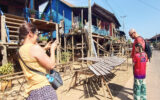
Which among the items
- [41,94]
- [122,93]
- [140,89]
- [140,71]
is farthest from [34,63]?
[122,93]

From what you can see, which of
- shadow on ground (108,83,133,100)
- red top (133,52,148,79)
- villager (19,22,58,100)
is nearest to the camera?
villager (19,22,58,100)

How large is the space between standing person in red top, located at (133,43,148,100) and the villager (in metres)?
2.28

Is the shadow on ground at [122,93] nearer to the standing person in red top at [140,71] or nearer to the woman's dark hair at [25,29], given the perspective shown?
the standing person in red top at [140,71]

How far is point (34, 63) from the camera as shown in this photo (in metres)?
1.29

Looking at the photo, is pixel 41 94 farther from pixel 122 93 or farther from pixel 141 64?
pixel 122 93

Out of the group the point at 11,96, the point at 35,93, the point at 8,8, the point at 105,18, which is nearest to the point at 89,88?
the point at 11,96

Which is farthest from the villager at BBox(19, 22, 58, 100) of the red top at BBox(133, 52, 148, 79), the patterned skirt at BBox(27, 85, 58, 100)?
the red top at BBox(133, 52, 148, 79)

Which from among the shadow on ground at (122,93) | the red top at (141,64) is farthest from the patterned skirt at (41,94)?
the shadow on ground at (122,93)

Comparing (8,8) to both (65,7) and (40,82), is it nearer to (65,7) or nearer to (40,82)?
(65,7)

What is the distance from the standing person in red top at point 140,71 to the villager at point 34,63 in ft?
7.47

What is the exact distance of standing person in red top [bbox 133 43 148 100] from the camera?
2730 mm

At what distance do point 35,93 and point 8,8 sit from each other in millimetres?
9738

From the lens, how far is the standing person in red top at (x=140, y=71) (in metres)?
2.73

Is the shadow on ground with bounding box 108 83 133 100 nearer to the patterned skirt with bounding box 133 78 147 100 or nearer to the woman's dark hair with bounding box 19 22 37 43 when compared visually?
the patterned skirt with bounding box 133 78 147 100
